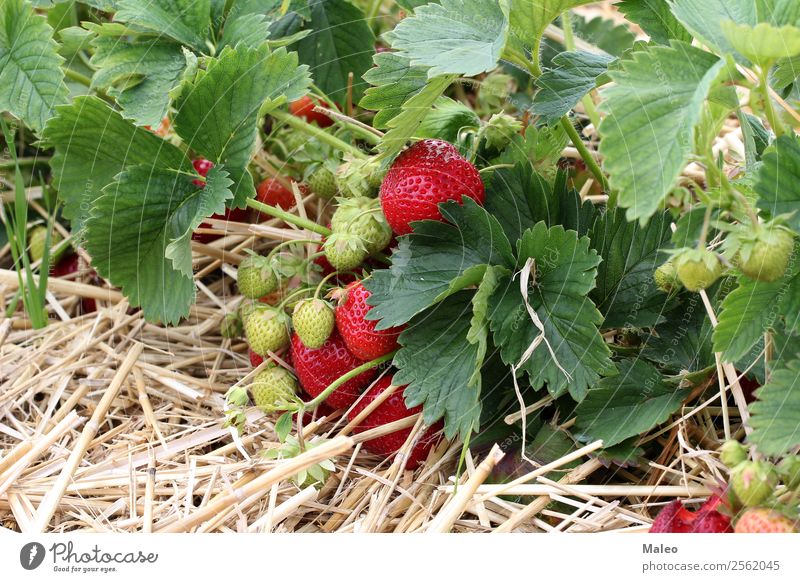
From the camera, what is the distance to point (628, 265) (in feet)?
2.32

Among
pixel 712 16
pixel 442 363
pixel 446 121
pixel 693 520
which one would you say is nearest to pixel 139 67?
pixel 446 121

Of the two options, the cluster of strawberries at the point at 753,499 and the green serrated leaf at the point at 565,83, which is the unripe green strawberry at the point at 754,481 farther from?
the green serrated leaf at the point at 565,83

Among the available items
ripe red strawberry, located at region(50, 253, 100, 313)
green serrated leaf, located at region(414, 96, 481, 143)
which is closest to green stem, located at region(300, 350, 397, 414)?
green serrated leaf, located at region(414, 96, 481, 143)

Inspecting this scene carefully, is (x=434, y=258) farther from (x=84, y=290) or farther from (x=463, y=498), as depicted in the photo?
(x=84, y=290)

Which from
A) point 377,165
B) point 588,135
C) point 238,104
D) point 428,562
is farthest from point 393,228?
point 588,135

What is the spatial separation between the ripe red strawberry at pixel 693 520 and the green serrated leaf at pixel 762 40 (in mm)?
288

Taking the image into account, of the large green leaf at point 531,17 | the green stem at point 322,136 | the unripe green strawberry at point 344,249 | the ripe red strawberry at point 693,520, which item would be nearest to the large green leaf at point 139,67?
the green stem at point 322,136

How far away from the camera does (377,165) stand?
753mm

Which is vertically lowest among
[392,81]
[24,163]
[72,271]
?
[72,271]

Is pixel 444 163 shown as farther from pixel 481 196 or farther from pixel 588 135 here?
pixel 588 135

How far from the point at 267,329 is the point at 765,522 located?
44cm

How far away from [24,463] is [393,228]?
379 mm

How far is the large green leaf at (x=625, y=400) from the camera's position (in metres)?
0.67

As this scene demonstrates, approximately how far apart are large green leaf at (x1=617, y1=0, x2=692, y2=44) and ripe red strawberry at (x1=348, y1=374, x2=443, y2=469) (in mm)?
371
